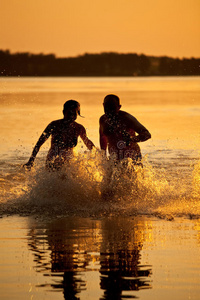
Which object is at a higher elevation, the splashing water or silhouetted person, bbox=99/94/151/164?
silhouetted person, bbox=99/94/151/164

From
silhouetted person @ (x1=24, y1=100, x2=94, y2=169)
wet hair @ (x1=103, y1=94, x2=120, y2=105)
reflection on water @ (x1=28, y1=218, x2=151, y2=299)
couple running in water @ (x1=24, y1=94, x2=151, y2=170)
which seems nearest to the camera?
reflection on water @ (x1=28, y1=218, x2=151, y2=299)

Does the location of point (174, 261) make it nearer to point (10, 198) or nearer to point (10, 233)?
point (10, 233)

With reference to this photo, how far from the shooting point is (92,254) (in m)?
8.50

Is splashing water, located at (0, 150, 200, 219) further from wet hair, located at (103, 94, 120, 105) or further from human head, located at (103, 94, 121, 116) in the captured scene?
wet hair, located at (103, 94, 120, 105)

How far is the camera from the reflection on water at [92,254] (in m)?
7.36

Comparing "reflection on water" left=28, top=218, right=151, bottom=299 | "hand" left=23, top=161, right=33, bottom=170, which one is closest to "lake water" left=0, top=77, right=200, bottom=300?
"reflection on water" left=28, top=218, right=151, bottom=299

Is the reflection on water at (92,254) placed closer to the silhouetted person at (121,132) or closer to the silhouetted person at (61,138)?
the silhouetted person at (121,132)

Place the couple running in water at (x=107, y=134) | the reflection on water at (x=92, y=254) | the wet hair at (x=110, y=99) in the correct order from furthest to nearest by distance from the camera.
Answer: the couple running in water at (x=107, y=134) < the wet hair at (x=110, y=99) < the reflection on water at (x=92, y=254)

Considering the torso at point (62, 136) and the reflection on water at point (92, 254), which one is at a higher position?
the torso at point (62, 136)

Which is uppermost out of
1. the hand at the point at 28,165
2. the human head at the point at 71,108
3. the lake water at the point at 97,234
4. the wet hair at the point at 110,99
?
the wet hair at the point at 110,99

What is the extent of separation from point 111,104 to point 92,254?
3.57 m

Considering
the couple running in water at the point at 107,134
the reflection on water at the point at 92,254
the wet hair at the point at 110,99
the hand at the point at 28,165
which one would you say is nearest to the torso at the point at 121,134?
the couple running in water at the point at 107,134

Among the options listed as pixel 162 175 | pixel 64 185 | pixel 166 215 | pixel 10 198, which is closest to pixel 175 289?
pixel 166 215

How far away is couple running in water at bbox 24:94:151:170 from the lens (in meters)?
11.7
